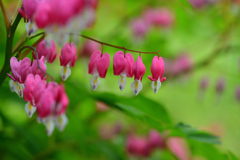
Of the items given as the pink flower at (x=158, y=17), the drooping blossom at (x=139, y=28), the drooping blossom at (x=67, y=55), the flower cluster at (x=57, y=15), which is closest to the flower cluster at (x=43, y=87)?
the drooping blossom at (x=67, y=55)

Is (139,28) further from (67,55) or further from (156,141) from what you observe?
(67,55)

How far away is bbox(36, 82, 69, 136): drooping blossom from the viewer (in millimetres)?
654

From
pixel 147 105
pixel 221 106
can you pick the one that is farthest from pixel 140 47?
pixel 221 106

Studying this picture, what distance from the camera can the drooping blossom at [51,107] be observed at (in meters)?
0.65

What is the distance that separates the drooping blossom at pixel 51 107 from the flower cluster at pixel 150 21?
5.26 ft

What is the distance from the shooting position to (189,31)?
263 centimetres

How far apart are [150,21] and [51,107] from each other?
1.83 metres

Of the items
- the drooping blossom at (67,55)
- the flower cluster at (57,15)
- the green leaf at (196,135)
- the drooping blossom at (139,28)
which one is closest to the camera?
the flower cluster at (57,15)

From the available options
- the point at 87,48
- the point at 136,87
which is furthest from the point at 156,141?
the point at 136,87

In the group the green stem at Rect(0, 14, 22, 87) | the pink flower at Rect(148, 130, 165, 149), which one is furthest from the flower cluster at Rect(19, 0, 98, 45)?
the pink flower at Rect(148, 130, 165, 149)

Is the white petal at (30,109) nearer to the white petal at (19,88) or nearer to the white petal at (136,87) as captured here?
the white petal at (19,88)

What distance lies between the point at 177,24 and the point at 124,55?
87.5 inches

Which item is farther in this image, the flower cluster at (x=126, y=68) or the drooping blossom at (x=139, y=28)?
the drooping blossom at (x=139, y=28)

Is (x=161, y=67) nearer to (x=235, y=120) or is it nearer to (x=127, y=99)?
(x=127, y=99)
